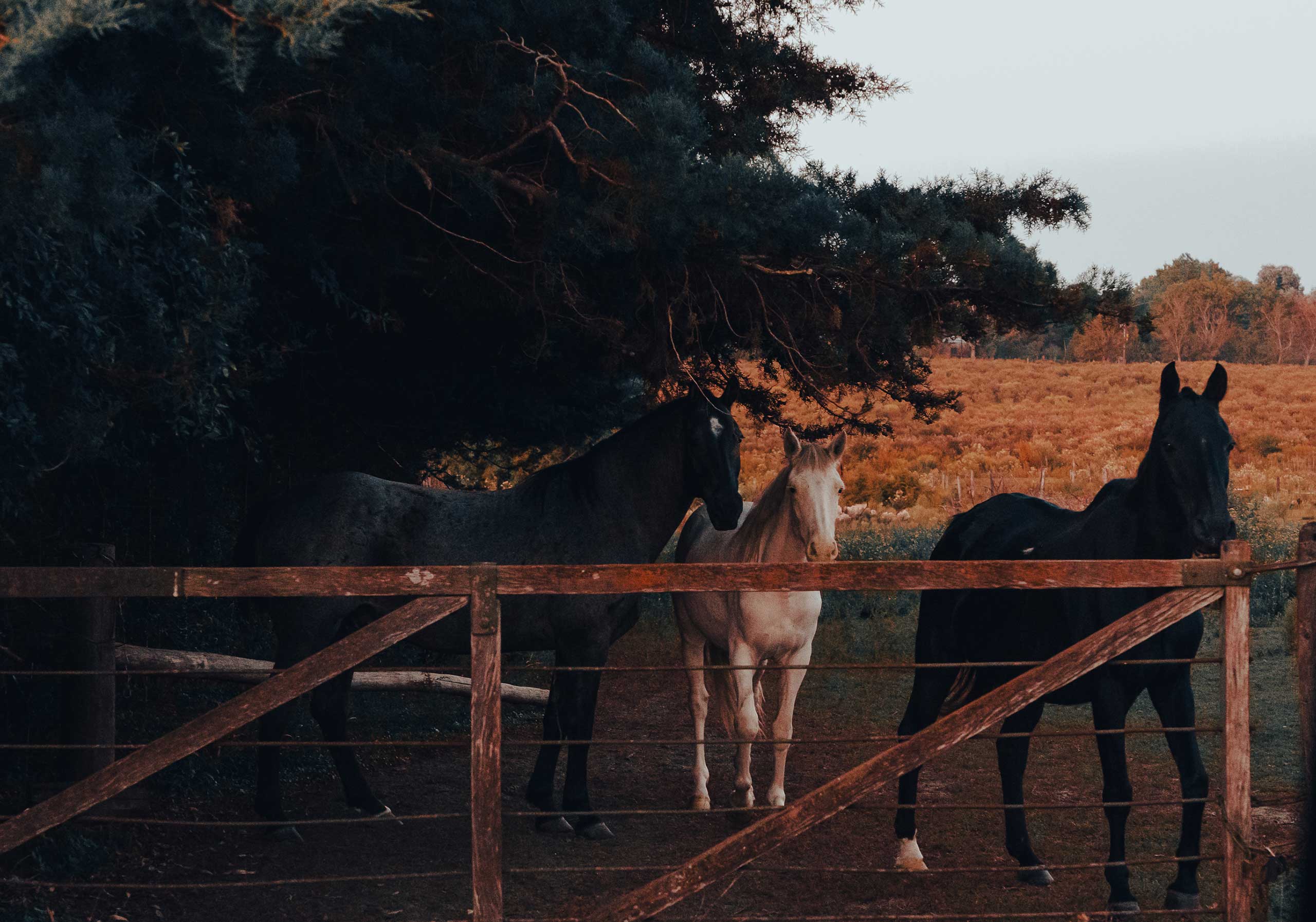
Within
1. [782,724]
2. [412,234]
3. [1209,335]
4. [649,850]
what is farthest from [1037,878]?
[1209,335]

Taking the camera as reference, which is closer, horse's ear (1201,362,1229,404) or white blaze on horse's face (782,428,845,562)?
horse's ear (1201,362,1229,404)

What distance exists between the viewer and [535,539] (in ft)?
23.0

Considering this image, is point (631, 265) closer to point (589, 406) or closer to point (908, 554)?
point (589, 406)

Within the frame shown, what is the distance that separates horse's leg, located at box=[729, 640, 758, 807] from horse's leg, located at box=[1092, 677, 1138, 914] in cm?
192

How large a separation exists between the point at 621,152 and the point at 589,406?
16.5 feet

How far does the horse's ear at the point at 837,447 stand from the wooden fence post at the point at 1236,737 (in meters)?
2.64

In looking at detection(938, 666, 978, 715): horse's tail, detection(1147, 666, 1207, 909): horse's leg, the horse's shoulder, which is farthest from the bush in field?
detection(1147, 666, 1207, 909): horse's leg

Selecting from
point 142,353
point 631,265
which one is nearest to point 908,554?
point 631,265

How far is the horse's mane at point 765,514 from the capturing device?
6504 millimetres

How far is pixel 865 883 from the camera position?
5.90 metres

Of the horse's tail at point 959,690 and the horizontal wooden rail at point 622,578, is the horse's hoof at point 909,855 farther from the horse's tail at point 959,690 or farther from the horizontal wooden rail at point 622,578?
the horizontal wooden rail at point 622,578

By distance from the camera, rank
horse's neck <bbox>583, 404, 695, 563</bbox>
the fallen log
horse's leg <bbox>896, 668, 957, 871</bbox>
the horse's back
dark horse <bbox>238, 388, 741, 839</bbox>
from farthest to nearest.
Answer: the fallen log → horse's neck <bbox>583, 404, 695, 563</bbox> → the horse's back → dark horse <bbox>238, 388, 741, 839</bbox> → horse's leg <bbox>896, 668, 957, 871</bbox>

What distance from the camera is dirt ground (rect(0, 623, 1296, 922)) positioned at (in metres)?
5.52

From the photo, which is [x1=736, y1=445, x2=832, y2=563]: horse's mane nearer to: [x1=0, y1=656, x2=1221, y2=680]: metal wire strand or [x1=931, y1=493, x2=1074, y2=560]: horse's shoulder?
[x1=931, y1=493, x2=1074, y2=560]: horse's shoulder
